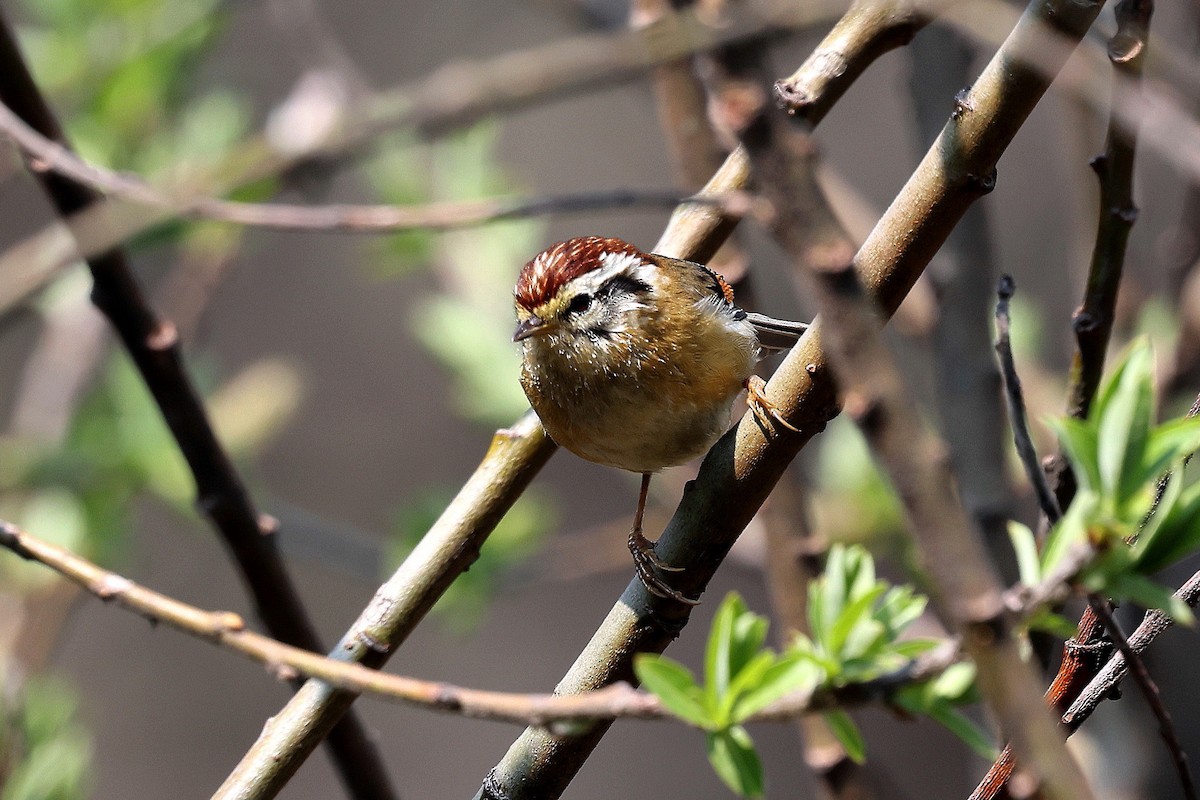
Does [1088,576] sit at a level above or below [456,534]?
below

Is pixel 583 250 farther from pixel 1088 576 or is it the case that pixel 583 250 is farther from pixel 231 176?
pixel 1088 576

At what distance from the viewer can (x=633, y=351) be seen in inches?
86.4

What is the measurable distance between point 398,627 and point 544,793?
317 millimetres

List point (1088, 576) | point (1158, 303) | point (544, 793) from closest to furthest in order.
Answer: point (1088, 576) → point (544, 793) → point (1158, 303)

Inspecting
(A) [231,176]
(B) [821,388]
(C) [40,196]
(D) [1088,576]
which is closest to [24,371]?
(C) [40,196]

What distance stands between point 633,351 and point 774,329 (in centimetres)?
33

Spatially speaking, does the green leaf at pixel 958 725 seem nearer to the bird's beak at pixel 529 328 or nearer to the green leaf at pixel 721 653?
the green leaf at pixel 721 653

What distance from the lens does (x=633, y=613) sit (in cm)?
144

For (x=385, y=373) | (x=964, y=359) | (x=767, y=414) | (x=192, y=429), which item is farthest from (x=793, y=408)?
(x=385, y=373)

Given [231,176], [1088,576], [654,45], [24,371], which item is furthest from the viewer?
[24,371]

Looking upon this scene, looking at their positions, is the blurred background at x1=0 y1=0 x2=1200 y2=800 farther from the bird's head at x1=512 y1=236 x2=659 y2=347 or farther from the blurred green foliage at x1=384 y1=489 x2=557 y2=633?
the bird's head at x1=512 y1=236 x2=659 y2=347

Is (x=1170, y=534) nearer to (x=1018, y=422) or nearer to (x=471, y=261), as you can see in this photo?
(x=1018, y=422)

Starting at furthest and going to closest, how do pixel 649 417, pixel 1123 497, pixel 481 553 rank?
pixel 481 553
pixel 649 417
pixel 1123 497

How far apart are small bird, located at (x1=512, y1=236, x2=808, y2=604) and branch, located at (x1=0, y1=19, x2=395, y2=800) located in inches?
20.9
